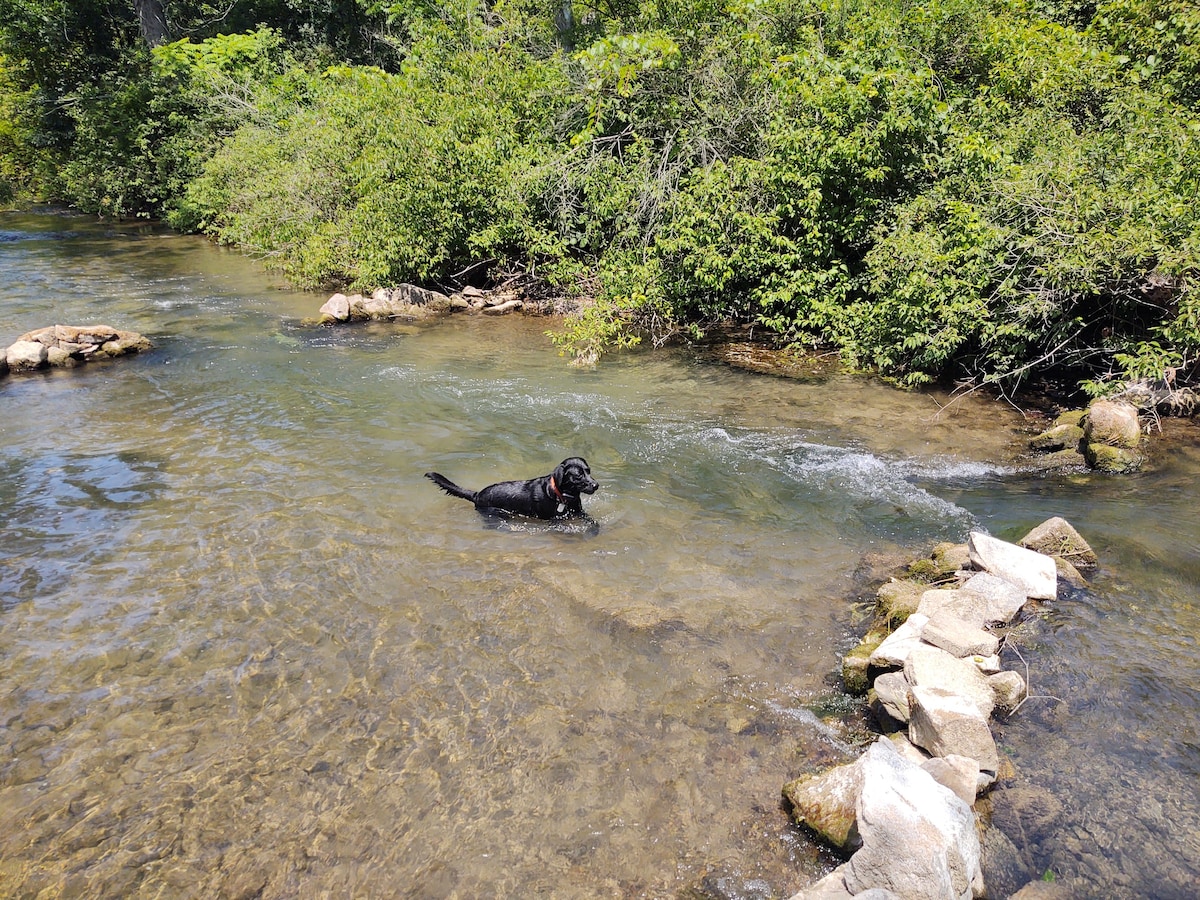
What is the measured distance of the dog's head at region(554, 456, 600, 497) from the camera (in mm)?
6047

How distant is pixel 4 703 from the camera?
13.8 feet

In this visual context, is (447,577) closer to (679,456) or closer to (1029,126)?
(679,456)

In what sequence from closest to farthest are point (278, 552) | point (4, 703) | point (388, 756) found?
point (388, 756), point (4, 703), point (278, 552)

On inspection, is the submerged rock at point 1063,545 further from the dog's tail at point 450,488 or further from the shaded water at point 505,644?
the dog's tail at point 450,488

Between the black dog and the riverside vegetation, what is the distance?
14.2ft

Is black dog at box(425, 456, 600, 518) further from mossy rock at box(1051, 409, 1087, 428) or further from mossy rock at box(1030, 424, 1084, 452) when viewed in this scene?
mossy rock at box(1051, 409, 1087, 428)

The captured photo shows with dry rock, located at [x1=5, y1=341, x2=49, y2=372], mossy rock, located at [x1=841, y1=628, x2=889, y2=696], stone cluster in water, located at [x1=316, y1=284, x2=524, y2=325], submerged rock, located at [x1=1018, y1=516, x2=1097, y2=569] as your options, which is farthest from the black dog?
dry rock, located at [x1=5, y1=341, x2=49, y2=372]

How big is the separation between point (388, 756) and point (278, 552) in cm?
264

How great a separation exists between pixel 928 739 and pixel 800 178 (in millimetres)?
8025

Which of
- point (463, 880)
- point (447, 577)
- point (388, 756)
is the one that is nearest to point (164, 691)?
point (388, 756)

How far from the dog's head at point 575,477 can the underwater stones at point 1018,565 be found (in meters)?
2.89

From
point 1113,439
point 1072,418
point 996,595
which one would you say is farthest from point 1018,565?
point 1072,418

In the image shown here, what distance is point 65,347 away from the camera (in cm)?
1088

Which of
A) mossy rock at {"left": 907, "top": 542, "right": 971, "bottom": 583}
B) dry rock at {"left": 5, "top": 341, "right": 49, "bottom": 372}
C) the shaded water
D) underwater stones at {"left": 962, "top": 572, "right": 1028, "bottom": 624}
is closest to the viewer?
the shaded water
